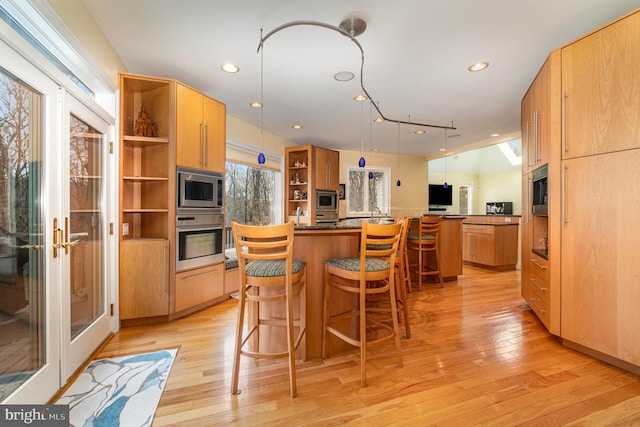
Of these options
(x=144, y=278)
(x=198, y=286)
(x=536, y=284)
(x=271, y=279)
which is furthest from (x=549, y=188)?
(x=144, y=278)

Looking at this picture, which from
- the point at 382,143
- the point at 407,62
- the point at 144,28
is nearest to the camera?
the point at 144,28

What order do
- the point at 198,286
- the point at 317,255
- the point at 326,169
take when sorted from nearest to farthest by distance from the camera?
the point at 317,255 < the point at 198,286 < the point at 326,169

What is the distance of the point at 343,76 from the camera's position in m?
2.97

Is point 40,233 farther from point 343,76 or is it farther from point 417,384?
point 343,76

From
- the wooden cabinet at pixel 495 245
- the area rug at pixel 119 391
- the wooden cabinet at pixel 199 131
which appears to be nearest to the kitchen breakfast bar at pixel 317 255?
the area rug at pixel 119 391

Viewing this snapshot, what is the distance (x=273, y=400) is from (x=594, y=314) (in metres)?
2.41

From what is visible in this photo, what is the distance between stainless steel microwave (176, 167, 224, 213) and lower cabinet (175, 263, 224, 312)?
0.68m

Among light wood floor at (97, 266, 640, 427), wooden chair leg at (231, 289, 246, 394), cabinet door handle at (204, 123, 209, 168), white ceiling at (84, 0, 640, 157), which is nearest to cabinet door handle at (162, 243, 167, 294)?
light wood floor at (97, 266, 640, 427)

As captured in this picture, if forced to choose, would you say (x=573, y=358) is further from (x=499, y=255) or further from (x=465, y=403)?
(x=499, y=255)

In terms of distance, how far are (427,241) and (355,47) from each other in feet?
9.19

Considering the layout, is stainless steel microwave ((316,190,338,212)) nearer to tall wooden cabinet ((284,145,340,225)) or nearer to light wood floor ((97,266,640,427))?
tall wooden cabinet ((284,145,340,225))

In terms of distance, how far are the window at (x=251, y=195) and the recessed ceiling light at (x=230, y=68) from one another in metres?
Result: 1.74

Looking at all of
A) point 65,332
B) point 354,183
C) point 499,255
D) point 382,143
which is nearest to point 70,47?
point 65,332

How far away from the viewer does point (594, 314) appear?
2.07 m
